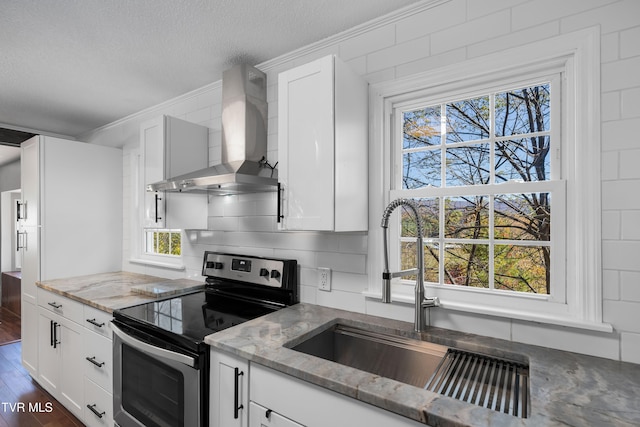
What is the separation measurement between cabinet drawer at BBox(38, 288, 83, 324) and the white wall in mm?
1086

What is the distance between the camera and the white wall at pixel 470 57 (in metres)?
Result: 1.15

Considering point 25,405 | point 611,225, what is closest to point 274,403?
point 611,225

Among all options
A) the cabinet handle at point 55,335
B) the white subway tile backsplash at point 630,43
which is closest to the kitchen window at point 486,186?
the white subway tile backsplash at point 630,43

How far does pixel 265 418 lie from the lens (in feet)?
3.98

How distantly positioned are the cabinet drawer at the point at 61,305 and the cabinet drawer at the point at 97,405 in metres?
0.44

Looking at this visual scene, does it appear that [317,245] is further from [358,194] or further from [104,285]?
[104,285]

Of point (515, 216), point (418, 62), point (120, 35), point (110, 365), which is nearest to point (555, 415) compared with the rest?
point (515, 216)

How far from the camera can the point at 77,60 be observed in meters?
2.11

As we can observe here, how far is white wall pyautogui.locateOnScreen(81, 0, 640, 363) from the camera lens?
1.15m

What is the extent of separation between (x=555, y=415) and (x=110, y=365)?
7.25 feet

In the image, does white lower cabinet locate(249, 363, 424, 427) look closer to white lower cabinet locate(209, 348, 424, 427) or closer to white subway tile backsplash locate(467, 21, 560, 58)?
white lower cabinet locate(209, 348, 424, 427)

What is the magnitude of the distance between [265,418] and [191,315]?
0.77m

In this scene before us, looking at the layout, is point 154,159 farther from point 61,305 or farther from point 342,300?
point 342,300

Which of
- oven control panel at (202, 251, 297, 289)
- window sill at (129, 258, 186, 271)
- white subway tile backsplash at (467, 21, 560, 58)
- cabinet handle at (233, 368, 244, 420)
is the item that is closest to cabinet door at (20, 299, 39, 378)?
window sill at (129, 258, 186, 271)
